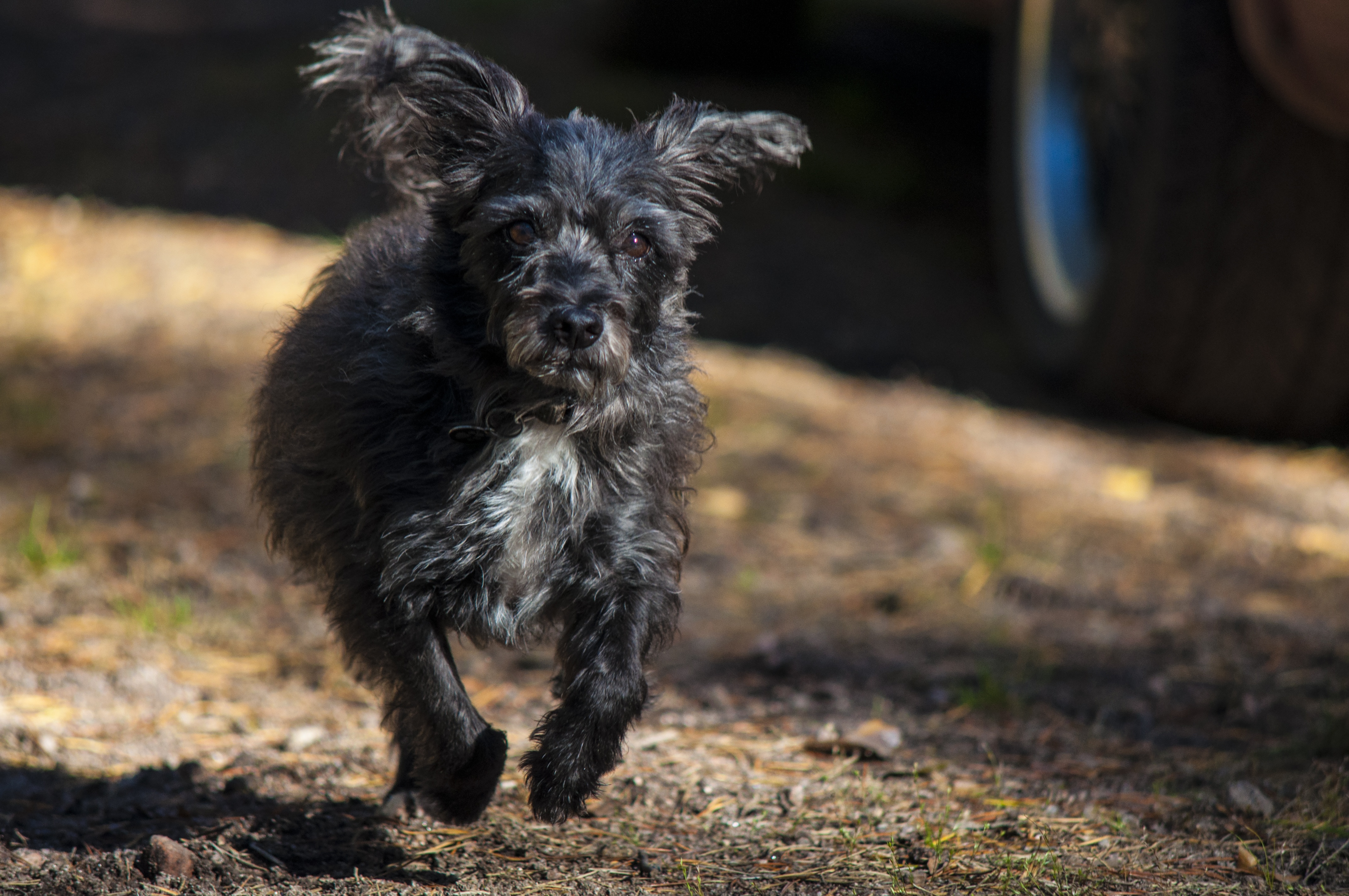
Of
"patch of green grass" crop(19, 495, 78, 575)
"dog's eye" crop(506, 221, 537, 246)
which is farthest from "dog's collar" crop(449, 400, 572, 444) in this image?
"patch of green grass" crop(19, 495, 78, 575)

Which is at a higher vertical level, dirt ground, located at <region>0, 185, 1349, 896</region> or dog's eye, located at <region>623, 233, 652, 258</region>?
dog's eye, located at <region>623, 233, 652, 258</region>

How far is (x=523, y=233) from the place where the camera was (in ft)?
9.79

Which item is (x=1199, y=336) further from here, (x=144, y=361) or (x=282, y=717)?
(x=144, y=361)

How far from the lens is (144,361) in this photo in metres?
6.27

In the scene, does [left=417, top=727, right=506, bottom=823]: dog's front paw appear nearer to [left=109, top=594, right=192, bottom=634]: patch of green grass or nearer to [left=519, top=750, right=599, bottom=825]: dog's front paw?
[left=519, top=750, right=599, bottom=825]: dog's front paw

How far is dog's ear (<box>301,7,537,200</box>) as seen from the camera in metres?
3.09

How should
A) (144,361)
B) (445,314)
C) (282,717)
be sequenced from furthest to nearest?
1. (144,361)
2. (282,717)
3. (445,314)

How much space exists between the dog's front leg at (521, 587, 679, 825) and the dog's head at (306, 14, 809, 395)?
1.75 feet

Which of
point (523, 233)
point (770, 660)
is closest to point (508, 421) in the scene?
point (523, 233)

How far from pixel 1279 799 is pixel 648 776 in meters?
1.60

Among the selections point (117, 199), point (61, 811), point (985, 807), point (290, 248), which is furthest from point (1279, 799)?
point (117, 199)

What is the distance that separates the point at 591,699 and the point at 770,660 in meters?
1.48

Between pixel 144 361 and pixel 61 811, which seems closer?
pixel 61 811

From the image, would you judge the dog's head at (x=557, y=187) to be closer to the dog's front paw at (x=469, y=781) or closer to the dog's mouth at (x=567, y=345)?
the dog's mouth at (x=567, y=345)
